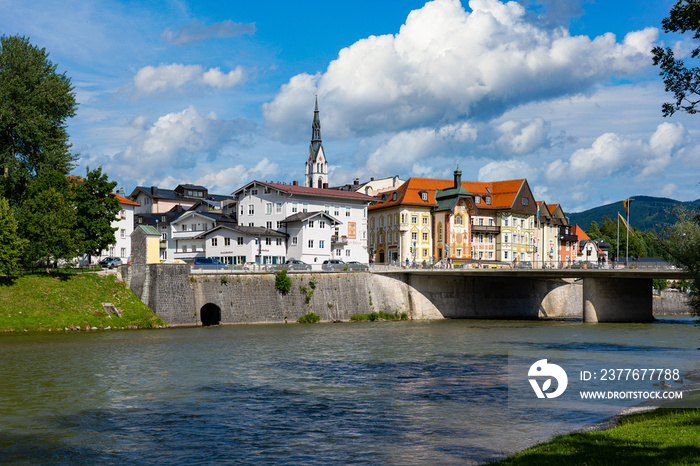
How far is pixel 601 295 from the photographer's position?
268 ft

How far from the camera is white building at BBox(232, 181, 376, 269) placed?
313ft

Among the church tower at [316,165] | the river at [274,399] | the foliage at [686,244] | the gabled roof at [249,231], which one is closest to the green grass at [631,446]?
the river at [274,399]

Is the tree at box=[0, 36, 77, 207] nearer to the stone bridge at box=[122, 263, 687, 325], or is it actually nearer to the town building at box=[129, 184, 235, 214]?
the stone bridge at box=[122, 263, 687, 325]

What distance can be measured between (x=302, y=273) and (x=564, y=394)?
47042mm

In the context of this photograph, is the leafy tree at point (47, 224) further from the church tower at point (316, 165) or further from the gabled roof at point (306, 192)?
the church tower at point (316, 165)

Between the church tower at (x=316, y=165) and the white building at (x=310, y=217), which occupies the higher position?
the church tower at (x=316, y=165)

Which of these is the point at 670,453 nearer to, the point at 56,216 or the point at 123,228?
the point at 56,216

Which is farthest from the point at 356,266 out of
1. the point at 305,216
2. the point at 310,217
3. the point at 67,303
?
the point at 67,303

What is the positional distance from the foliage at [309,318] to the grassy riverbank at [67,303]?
1519 cm

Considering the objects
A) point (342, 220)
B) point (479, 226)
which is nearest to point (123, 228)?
point (342, 220)

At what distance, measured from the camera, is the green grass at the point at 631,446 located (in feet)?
A: 49.7

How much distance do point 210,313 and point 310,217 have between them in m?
27.1

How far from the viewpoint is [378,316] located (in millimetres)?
79000

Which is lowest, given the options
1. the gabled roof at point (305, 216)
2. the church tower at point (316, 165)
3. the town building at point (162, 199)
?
the gabled roof at point (305, 216)
